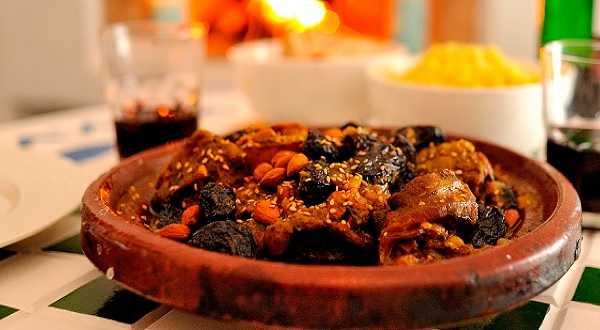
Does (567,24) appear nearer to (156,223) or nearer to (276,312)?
(156,223)

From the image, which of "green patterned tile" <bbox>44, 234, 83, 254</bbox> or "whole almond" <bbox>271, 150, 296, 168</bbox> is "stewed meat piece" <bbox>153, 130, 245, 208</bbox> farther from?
"green patterned tile" <bbox>44, 234, 83, 254</bbox>

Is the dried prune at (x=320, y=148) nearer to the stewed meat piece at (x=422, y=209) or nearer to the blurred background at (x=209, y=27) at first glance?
the stewed meat piece at (x=422, y=209)

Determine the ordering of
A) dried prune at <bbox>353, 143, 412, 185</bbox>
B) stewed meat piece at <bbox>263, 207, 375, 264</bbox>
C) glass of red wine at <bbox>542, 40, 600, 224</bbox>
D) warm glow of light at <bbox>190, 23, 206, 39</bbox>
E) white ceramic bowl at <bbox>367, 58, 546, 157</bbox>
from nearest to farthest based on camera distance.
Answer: stewed meat piece at <bbox>263, 207, 375, 264</bbox> → dried prune at <bbox>353, 143, 412, 185</bbox> → glass of red wine at <bbox>542, 40, 600, 224</bbox> → white ceramic bowl at <bbox>367, 58, 546, 157</bbox> → warm glow of light at <bbox>190, 23, 206, 39</bbox>

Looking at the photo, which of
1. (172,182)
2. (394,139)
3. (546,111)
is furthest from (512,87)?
(172,182)

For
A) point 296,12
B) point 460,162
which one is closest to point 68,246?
point 460,162

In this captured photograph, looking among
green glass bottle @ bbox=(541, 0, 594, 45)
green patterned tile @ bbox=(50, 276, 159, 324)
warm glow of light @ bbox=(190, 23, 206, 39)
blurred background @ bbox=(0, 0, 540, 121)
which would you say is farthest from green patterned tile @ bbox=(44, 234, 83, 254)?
blurred background @ bbox=(0, 0, 540, 121)

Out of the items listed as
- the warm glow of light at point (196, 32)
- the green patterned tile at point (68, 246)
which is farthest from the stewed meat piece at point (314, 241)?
the warm glow of light at point (196, 32)
